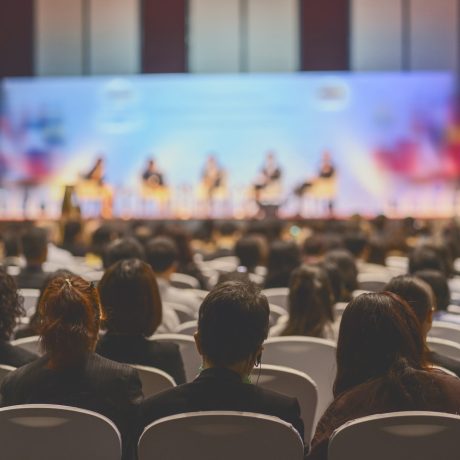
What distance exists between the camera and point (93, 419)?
7.07ft

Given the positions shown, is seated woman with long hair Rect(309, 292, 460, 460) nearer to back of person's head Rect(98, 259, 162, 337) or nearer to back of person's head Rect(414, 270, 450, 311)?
back of person's head Rect(98, 259, 162, 337)

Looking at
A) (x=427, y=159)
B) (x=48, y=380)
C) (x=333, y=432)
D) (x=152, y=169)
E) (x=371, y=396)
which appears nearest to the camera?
(x=333, y=432)

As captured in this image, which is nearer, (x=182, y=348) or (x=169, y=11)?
(x=182, y=348)

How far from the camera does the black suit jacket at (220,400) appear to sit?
7.38 ft

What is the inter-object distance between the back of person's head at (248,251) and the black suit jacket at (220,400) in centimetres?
412

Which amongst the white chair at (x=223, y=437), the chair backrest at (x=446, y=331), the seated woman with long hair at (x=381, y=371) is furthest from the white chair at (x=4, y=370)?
the chair backrest at (x=446, y=331)

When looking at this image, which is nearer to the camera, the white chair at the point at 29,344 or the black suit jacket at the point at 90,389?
the black suit jacket at the point at 90,389

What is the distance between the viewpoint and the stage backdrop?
16000 millimetres

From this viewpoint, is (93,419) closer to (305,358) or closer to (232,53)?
(305,358)

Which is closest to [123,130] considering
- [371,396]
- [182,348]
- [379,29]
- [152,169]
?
[152,169]

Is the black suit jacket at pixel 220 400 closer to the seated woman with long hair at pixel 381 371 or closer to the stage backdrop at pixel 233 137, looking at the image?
the seated woman with long hair at pixel 381 371

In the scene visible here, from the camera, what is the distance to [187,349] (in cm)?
355

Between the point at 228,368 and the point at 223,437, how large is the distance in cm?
28

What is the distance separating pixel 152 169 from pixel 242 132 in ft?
6.62
